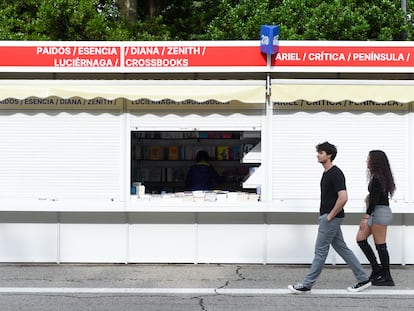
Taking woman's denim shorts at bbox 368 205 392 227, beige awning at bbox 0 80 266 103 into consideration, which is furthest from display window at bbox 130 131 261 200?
woman's denim shorts at bbox 368 205 392 227

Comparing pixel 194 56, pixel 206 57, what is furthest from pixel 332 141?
pixel 194 56

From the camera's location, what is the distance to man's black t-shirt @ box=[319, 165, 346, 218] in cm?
783

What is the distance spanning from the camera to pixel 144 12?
23922mm

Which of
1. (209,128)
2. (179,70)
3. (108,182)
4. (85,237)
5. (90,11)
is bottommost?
(85,237)

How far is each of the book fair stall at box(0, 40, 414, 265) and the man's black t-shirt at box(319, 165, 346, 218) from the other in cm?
183


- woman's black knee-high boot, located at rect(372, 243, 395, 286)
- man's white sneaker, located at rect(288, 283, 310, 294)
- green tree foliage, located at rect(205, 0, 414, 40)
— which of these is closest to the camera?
man's white sneaker, located at rect(288, 283, 310, 294)

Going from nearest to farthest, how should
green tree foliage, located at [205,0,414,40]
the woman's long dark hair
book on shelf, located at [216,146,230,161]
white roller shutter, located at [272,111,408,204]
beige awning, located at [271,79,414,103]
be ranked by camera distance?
the woman's long dark hair, beige awning, located at [271,79,414,103], white roller shutter, located at [272,111,408,204], book on shelf, located at [216,146,230,161], green tree foliage, located at [205,0,414,40]

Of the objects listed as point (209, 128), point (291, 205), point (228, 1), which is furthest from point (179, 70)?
point (228, 1)

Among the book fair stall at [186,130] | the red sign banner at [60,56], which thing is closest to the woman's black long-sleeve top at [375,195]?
the book fair stall at [186,130]

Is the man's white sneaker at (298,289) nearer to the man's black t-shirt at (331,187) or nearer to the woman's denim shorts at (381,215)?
the man's black t-shirt at (331,187)

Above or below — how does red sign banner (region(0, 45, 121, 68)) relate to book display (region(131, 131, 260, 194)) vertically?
above

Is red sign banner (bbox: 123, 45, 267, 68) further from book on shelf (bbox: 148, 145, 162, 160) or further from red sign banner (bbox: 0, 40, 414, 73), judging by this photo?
book on shelf (bbox: 148, 145, 162, 160)

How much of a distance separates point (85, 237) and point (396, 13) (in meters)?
14.5

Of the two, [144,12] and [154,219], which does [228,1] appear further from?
[154,219]
